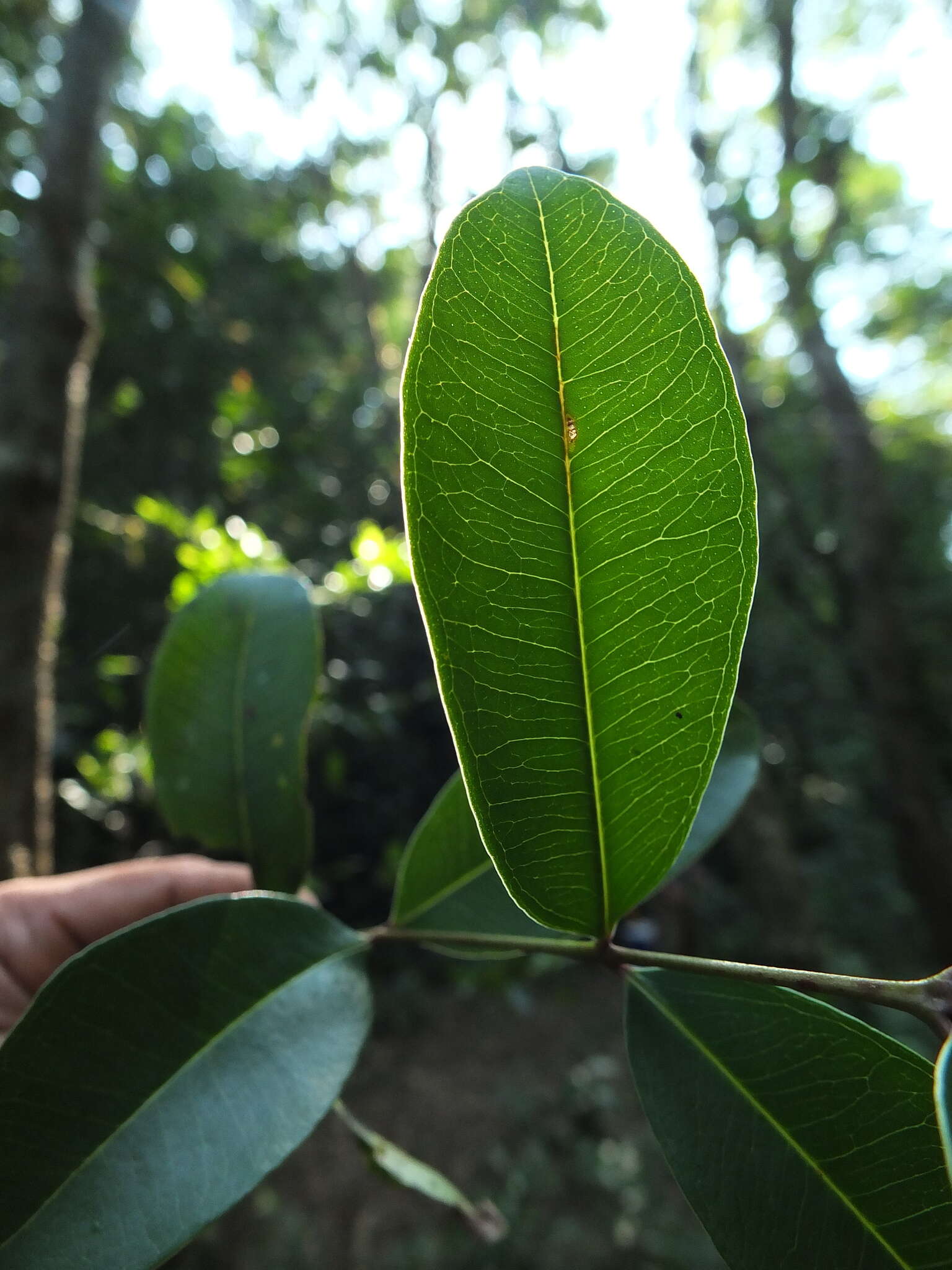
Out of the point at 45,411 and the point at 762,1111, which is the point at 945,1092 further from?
the point at 45,411

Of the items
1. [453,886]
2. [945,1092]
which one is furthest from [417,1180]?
[945,1092]

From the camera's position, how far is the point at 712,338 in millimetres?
352

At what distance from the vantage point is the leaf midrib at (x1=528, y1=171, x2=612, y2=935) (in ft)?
1.19

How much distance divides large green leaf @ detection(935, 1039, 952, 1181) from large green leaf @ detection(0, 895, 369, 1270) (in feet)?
1.15

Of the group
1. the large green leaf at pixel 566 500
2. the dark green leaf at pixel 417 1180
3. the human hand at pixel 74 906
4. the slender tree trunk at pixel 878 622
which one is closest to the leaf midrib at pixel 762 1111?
the large green leaf at pixel 566 500

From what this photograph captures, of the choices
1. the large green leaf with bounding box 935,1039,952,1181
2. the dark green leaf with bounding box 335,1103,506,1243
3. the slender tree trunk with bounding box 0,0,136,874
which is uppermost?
the slender tree trunk with bounding box 0,0,136,874

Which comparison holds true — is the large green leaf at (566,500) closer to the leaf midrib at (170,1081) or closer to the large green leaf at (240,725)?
the leaf midrib at (170,1081)

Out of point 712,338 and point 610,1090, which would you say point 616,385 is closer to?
point 712,338

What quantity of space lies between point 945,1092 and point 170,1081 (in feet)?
1.35

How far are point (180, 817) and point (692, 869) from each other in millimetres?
2721

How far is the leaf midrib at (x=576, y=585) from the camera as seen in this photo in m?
0.36

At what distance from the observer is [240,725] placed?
2.29 ft

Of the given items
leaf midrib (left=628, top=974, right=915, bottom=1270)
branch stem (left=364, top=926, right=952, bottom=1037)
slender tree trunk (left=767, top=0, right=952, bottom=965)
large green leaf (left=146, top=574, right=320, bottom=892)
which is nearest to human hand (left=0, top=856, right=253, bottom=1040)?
large green leaf (left=146, top=574, right=320, bottom=892)

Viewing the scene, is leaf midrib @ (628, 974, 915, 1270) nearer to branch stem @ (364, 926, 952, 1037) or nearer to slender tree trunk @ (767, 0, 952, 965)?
branch stem @ (364, 926, 952, 1037)
